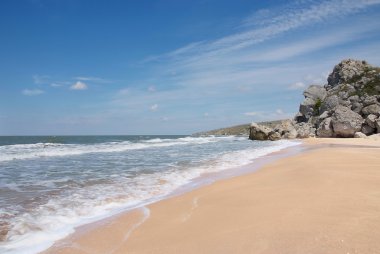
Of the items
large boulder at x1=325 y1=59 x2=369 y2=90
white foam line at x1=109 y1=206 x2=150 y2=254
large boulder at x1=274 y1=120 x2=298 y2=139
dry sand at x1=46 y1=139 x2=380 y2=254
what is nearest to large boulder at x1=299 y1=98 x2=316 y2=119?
large boulder at x1=325 y1=59 x2=369 y2=90

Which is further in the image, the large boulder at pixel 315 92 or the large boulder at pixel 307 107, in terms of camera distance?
the large boulder at pixel 315 92

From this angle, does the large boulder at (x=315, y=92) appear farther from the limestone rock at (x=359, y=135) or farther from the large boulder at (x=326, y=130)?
the limestone rock at (x=359, y=135)

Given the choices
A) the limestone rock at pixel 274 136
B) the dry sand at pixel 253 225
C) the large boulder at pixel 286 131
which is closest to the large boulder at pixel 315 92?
the large boulder at pixel 286 131

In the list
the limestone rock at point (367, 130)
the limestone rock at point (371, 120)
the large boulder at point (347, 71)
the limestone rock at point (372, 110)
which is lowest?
the limestone rock at point (367, 130)

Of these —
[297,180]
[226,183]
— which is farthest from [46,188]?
[297,180]

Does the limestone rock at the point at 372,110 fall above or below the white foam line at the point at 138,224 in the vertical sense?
above

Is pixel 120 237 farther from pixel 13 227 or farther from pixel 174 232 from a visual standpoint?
pixel 13 227

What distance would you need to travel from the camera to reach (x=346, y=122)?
43594 mm

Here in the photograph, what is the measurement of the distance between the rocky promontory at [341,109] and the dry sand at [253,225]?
39822 millimetres

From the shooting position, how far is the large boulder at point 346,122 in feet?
142

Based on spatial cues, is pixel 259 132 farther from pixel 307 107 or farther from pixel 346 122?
pixel 307 107

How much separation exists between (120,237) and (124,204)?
2484 millimetres

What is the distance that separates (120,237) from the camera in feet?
16.4

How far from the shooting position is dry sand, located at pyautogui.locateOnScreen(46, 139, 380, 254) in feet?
13.1
